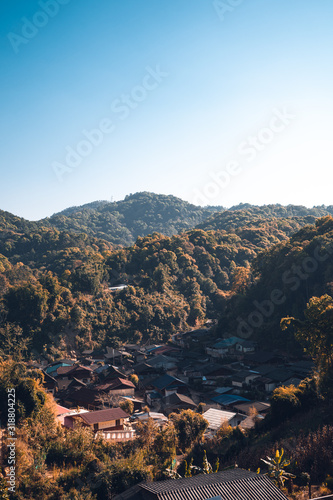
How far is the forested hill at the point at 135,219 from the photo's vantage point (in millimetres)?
123113

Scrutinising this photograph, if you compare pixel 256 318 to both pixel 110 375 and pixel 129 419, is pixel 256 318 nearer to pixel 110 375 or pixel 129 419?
pixel 110 375

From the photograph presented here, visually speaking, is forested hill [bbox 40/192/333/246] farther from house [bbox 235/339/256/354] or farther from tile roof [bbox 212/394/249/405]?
tile roof [bbox 212/394/249/405]

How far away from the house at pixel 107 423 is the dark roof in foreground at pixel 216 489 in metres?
9.25

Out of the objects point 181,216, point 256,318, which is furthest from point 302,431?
point 181,216

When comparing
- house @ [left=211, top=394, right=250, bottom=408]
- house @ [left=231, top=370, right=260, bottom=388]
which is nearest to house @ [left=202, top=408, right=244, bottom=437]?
house @ [left=211, top=394, right=250, bottom=408]

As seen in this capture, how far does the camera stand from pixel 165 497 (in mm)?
9508

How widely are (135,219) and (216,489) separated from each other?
141m

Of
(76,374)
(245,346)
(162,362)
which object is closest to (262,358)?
(245,346)

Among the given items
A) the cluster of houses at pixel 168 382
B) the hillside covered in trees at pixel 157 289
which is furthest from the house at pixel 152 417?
the hillside covered in trees at pixel 157 289

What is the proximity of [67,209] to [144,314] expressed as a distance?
517 feet

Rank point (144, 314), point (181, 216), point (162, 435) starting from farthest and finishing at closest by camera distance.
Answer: point (181, 216) → point (144, 314) → point (162, 435)

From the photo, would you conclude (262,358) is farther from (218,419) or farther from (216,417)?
(218,419)

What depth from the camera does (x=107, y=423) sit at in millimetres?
19984

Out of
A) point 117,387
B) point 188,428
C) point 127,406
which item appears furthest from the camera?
point 117,387
